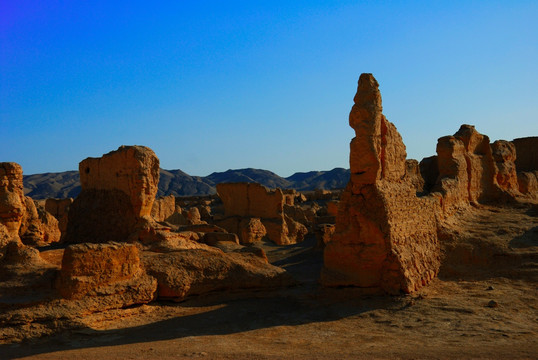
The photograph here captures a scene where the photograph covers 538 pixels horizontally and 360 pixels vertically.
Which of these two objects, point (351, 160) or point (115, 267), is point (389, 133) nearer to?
point (351, 160)

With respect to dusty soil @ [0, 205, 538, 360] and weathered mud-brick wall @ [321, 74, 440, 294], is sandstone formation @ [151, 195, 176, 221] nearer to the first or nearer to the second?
dusty soil @ [0, 205, 538, 360]

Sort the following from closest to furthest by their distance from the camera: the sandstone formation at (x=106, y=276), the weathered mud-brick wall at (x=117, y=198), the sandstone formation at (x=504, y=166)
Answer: the sandstone formation at (x=106, y=276) < the weathered mud-brick wall at (x=117, y=198) < the sandstone formation at (x=504, y=166)

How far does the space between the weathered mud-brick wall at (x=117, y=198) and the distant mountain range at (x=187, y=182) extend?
65149mm

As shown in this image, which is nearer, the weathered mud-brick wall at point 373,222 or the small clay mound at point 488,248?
the weathered mud-brick wall at point 373,222

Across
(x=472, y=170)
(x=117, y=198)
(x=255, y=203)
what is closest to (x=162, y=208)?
(x=255, y=203)

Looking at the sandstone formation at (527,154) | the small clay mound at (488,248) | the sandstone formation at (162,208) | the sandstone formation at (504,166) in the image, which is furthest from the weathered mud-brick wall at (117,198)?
the sandstone formation at (527,154)

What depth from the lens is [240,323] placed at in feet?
27.0

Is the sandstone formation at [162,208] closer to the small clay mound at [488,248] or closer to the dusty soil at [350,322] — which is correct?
the dusty soil at [350,322]

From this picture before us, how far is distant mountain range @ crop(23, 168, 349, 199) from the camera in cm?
8369

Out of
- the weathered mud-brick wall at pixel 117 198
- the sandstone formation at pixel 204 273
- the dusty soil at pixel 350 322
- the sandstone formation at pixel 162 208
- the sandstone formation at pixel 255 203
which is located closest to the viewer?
the dusty soil at pixel 350 322

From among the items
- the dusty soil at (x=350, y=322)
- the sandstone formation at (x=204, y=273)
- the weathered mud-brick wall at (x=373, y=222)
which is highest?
the weathered mud-brick wall at (x=373, y=222)

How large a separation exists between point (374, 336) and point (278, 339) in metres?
1.41

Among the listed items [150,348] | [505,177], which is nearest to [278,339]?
[150,348]

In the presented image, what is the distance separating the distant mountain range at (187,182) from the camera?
83688 millimetres
